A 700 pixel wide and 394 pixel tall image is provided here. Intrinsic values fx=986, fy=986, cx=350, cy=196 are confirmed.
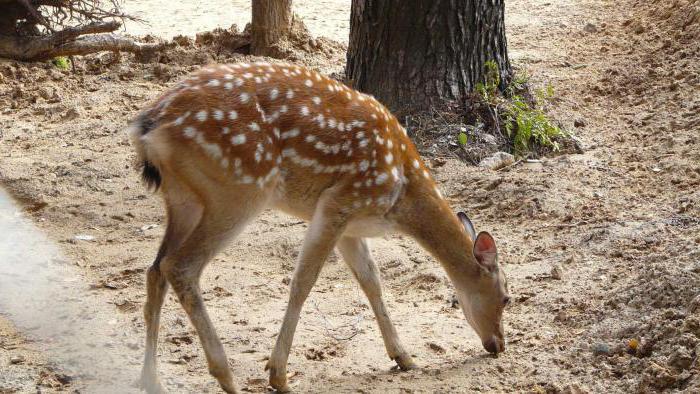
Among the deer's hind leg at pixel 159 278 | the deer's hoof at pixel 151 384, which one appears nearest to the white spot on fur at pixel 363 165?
the deer's hind leg at pixel 159 278

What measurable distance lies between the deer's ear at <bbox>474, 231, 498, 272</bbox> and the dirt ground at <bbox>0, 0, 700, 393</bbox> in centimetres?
54

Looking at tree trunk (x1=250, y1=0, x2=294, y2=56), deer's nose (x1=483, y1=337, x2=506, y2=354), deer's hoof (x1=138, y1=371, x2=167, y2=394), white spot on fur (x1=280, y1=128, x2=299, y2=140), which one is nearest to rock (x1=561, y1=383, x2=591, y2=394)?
deer's nose (x1=483, y1=337, x2=506, y2=354)

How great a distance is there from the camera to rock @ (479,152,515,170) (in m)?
8.66

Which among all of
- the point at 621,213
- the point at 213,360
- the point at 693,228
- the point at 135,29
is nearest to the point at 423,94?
the point at 621,213

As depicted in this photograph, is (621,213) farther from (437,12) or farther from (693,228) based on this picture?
(437,12)

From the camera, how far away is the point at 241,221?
17.6 feet

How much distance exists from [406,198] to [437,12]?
334 cm

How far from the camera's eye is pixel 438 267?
7.22 m

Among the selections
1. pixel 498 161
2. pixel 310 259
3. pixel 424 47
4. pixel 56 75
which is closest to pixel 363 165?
pixel 310 259

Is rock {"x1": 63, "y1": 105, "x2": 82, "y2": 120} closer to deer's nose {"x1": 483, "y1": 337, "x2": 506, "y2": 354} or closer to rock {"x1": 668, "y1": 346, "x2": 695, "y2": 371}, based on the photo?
deer's nose {"x1": 483, "y1": 337, "x2": 506, "y2": 354}

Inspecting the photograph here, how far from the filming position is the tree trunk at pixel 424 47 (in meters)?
8.90

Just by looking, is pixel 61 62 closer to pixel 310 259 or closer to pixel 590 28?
pixel 590 28

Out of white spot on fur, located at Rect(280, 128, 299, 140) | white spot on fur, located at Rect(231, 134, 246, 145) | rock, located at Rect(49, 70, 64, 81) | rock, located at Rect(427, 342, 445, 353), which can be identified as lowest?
rock, located at Rect(427, 342, 445, 353)

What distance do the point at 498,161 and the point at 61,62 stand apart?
5.25 meters
